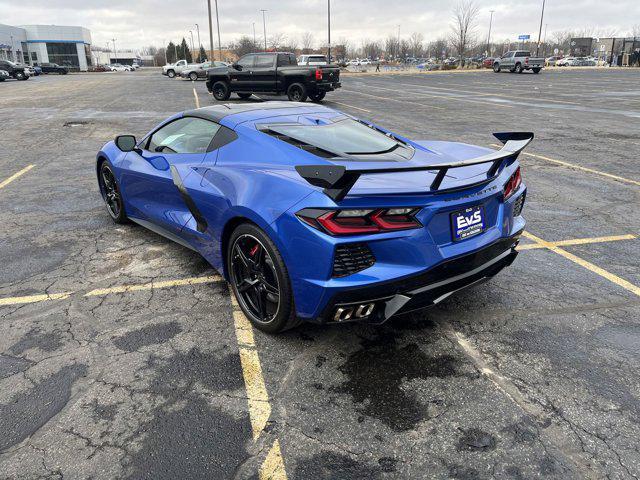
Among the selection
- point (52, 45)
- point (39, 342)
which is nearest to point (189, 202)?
point (39, 342)

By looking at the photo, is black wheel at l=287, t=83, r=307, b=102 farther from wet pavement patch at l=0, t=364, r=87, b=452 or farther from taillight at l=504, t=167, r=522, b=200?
wet pavement patch at l=0, t=364, r=87, b=452

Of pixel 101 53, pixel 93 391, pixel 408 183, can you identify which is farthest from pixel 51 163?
pixel 101 53

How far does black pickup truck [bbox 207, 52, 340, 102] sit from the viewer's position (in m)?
18.0

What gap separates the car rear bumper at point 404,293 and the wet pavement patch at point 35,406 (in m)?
1.48

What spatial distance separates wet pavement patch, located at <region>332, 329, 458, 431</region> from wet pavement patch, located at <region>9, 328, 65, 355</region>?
6.14 feet

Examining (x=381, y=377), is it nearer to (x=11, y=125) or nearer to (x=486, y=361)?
(x=486, y=361)

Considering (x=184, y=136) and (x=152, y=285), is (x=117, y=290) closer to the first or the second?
(x=152, y=285)

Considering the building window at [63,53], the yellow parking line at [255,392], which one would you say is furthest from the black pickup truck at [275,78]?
the building window at [63,53]

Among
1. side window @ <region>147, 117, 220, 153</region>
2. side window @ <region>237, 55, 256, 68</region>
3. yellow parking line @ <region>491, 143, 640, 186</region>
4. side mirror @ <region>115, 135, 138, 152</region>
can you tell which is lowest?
yellow parking line @ <region>491, 143, 640, 186</region>

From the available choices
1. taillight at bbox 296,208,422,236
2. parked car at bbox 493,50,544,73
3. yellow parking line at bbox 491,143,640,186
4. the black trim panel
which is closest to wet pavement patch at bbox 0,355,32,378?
the black trim panel

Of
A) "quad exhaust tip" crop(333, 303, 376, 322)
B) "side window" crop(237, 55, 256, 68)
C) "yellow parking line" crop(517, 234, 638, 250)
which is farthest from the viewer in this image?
"side window" crop(237, 55, 256, 68)

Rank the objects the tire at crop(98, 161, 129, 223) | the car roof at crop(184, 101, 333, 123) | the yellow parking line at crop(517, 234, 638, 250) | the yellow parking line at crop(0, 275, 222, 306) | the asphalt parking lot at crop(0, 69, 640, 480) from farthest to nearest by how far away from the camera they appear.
Result: the tire at crop(98, 161, 129, 223), the yellow parking line at crop(517, 234, 638, 250), the car roof at crop(184, 101, 333, 123), the yellow parking line at crop(0, 275, 222, 306), the asphalt parking lot at crop(0, 69, 640, 480)

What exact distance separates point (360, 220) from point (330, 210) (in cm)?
17

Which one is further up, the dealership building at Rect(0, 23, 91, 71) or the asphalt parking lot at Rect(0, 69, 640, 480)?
the dealership building at Rect(0, 23, 91, 71)
